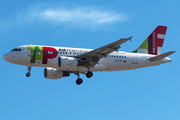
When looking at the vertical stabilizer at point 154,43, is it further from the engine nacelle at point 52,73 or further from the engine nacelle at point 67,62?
the engine nacelle at point 52,73

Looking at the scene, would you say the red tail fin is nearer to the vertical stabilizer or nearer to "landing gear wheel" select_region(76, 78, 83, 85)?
the vertical stabilizer

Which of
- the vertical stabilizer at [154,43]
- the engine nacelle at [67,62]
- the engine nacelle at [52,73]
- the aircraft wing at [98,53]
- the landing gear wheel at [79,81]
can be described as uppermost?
the vertical stabilizer at [154,43]

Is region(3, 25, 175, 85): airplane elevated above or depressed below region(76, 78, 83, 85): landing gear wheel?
above

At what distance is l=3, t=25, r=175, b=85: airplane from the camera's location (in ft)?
132

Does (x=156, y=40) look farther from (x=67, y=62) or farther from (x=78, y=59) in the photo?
(x=67, y=62)

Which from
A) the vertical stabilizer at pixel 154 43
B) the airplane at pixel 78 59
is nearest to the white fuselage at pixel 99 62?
the airplane at pixel 78 59

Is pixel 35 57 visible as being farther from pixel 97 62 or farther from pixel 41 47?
pixel 97 62

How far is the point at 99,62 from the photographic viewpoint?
4238 cm

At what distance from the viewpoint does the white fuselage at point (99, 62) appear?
1597 inches

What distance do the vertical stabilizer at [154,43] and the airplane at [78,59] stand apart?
1503mm

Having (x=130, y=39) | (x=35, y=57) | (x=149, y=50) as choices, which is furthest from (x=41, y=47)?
(x=149, y=50)

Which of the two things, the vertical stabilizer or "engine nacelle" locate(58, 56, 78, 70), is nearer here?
"engine nacelle" locate(58, 56, 78, 70)

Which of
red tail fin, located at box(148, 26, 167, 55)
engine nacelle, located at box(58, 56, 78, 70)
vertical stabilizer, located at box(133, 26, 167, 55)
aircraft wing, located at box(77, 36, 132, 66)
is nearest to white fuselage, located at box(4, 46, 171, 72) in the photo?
engine nacelle, located at box(58, 56, 78, 70)

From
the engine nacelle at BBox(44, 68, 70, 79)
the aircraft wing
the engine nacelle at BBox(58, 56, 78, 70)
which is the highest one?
the aircraft wing
